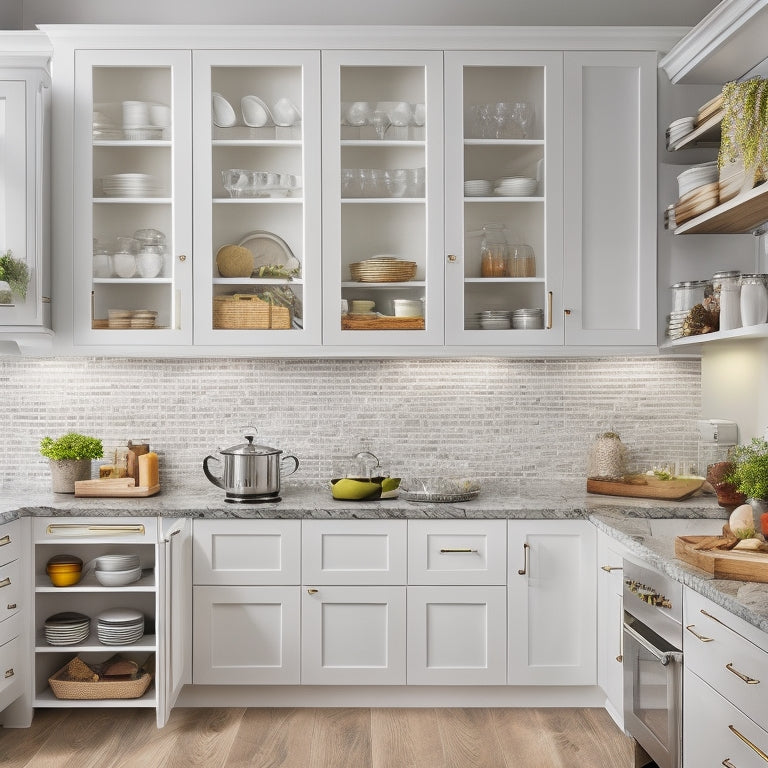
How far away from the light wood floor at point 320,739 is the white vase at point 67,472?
907mm

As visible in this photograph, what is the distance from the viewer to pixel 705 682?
2.05 m

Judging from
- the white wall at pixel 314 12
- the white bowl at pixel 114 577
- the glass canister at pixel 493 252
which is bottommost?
the white bowl at pixel 114 577

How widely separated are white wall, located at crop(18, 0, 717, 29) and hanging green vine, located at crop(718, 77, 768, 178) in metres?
1.30

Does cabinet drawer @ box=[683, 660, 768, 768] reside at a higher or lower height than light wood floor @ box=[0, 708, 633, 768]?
higher

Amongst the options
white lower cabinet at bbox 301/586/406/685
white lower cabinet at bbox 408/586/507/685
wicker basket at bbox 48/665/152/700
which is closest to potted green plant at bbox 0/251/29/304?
wicker basket at bbox 48/665/152/700

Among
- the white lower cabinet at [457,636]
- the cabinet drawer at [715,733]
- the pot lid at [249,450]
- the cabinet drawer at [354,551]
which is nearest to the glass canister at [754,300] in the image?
the cabinet drawer at [715,733]

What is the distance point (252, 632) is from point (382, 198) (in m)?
1.87

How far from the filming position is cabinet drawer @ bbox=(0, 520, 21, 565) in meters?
2.91

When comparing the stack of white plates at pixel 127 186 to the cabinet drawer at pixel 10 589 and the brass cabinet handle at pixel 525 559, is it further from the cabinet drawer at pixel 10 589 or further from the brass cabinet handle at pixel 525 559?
the brass cabinet handle at pixel 525 559

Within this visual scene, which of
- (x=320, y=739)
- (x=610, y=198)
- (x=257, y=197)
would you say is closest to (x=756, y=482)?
(x=610, y=198)

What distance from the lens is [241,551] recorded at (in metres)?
3.15

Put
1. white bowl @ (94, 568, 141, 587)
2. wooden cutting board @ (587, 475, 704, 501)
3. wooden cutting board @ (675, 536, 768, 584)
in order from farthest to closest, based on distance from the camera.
A: wooden cutting board @ (587, 475, 704, 501), white bowl @ (94, 568, 141, 587), wooden cutting board @ (675, 536, 768, 584)

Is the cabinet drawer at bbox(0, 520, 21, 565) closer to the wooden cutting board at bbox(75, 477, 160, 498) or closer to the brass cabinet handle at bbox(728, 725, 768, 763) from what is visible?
the wooden cutting board at bbox(75, 477, 160, 498)

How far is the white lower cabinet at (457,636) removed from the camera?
314 centimetres
